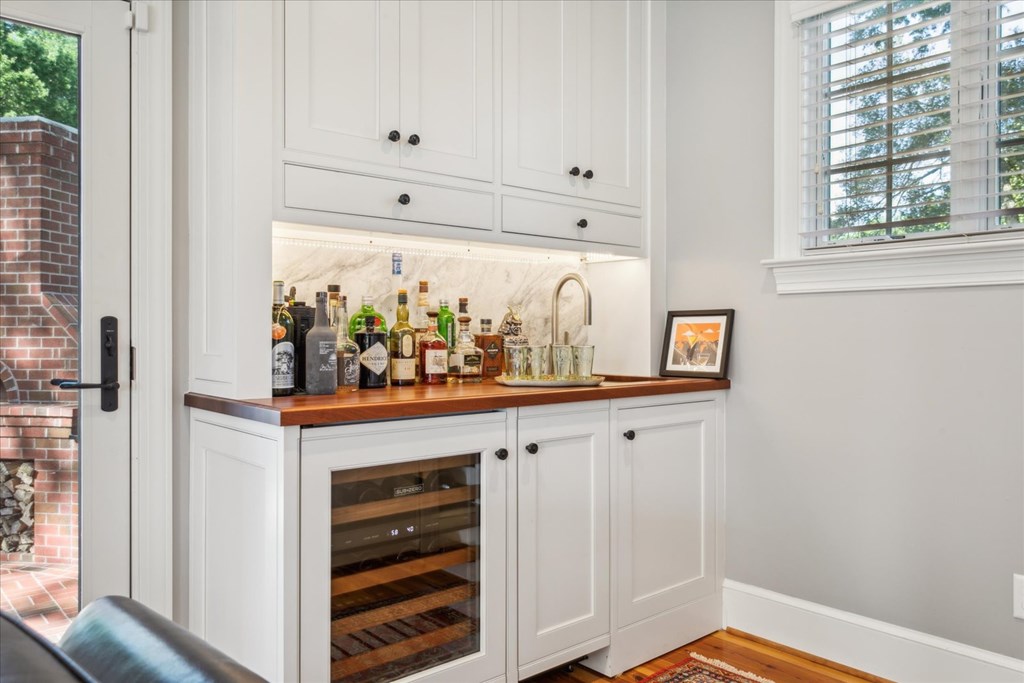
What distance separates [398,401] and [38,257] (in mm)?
977

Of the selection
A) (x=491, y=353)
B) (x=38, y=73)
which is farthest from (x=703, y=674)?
(x=38, y=73)

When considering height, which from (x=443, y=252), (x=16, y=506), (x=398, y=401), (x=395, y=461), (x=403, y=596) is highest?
(x=443, y=252)

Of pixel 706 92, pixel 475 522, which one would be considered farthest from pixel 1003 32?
pixel 475 522

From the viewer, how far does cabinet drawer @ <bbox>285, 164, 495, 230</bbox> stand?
6.13ft

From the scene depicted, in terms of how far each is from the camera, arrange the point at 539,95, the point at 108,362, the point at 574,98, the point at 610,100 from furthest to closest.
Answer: the point at 610,100, the point at 574,98, the point at 539,95, the point at 108,362

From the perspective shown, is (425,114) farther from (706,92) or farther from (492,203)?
(706,92)

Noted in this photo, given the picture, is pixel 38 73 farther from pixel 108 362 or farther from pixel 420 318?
pixel 420 318

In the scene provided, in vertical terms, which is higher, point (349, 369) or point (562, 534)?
point (349, 369)

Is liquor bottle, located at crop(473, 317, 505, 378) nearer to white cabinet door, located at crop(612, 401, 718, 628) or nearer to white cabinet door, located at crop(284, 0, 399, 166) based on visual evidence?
white cabinet door, located at crop(612, 401, 718, 628)

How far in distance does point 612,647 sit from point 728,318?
1.21 meters

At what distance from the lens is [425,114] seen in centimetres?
208

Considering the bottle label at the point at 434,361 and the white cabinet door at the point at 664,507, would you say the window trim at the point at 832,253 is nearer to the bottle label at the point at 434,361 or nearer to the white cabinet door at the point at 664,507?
the white cabinet door at the point at 664,507

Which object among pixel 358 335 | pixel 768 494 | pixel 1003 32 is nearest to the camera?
pixel 1003 32

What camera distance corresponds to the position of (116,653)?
588mm
